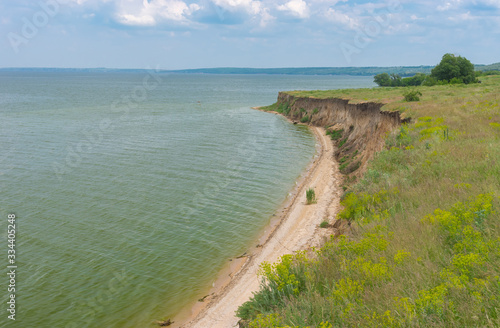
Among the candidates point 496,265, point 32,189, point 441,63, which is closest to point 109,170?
point 32,189

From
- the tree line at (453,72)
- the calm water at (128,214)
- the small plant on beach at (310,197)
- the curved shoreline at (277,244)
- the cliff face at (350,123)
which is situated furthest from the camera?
the tree line at (453,72)

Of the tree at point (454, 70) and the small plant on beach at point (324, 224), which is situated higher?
the tree at point (454, 70)

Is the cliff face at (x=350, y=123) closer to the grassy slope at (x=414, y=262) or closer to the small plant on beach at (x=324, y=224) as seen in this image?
the small plant on beach at (x=324, y=224)

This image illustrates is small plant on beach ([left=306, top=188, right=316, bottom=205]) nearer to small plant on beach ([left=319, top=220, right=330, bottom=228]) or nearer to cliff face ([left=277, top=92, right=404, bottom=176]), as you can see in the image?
small plant on beach ([left=319, top=220, right=330, bottom=228])

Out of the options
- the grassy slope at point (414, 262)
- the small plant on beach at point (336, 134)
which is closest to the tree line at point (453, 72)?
the small plant on beach at point (336, 134)

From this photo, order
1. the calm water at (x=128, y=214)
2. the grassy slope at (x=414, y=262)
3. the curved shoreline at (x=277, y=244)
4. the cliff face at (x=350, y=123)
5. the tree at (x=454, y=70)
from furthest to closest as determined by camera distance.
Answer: the tree at (x=454, y=70), the cliff face at (x=350, y=123), the calm water at (x=128, y=214), the curved shoreline at (x=277, y=244), the grassy slope at (x=414, y=262)

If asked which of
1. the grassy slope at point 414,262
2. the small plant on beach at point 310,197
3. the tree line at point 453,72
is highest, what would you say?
the tree line at point 453,72

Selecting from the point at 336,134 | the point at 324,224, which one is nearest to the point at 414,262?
the point at 324,224

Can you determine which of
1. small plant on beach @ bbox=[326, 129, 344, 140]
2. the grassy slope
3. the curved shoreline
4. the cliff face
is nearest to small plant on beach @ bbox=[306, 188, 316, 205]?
the curved shoreline
